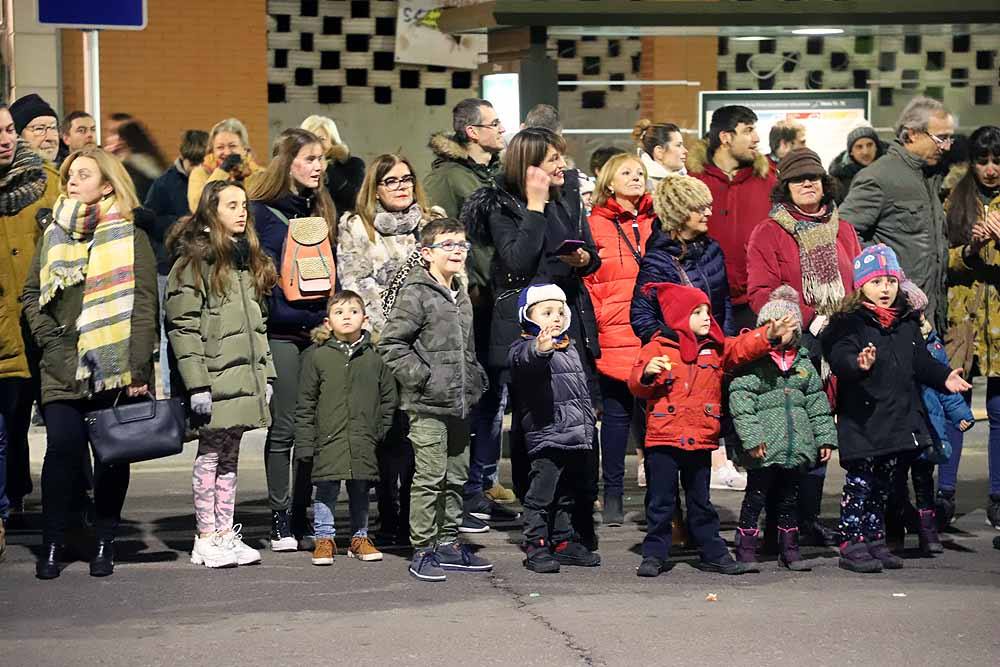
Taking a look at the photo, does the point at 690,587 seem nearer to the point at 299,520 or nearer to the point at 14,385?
the point at 299,520

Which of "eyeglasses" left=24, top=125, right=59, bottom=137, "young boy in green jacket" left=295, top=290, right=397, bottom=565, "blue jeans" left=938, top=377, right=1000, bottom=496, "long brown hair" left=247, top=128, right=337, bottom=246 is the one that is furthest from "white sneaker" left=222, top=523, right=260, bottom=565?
"blue jeans" left=938, top=377, right=1000, bottom=496

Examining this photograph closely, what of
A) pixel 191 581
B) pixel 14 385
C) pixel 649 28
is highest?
pixel 649 28

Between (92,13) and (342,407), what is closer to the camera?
(342,407)

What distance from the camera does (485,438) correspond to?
9.93 m

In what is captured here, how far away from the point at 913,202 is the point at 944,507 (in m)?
1.57

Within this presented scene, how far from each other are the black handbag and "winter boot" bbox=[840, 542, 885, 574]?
3021 millimetres

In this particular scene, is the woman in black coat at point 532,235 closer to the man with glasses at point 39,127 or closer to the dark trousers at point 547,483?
the dark trousers at point 547,483

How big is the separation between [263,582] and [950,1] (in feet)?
22.0

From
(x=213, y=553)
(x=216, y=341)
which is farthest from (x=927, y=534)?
(x=216, y=341)

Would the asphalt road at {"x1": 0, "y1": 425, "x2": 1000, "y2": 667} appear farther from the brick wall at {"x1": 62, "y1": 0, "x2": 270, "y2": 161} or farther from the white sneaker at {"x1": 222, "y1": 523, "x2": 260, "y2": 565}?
the brick wall at {"x1": 62, "y1": 0, "x2": 270, "y2": 161}

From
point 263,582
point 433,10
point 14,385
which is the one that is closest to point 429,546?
point 263,582

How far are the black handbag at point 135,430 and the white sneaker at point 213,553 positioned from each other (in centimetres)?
49

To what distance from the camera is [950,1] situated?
499 inches

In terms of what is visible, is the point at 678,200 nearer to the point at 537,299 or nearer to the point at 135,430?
the point at 537,299
